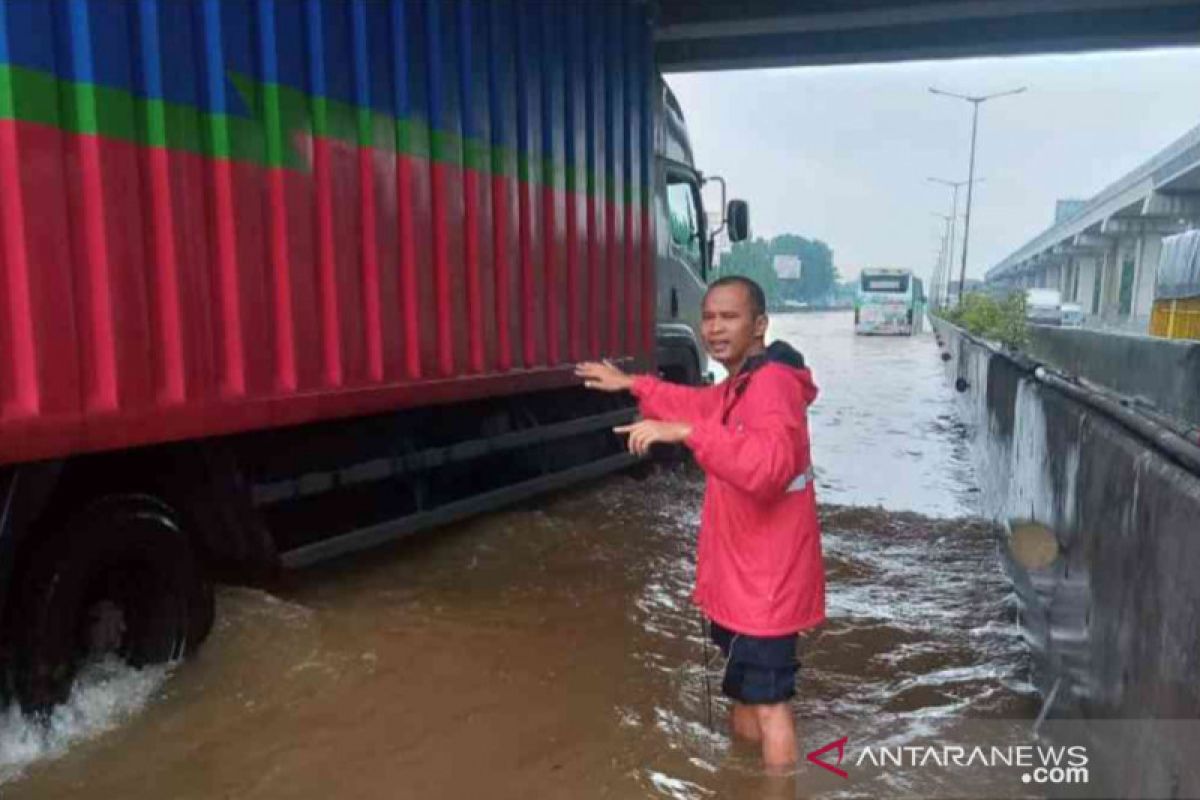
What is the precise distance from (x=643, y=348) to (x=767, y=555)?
4301 millimetres

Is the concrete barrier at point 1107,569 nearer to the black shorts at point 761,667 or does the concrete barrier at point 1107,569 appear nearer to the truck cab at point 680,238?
the black shorts at point 761,667

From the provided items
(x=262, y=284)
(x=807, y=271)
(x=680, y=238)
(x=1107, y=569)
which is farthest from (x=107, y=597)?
(x=807, y=271)

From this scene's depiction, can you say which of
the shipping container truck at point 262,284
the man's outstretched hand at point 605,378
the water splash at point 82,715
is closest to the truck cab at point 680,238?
the shipping container truck at point 262,284

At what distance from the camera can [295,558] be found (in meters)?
3.99

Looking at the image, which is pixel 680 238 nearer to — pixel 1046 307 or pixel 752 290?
pixel 752 290

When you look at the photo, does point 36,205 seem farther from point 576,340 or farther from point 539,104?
point 576,340

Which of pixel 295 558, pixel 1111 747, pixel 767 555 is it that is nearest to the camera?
pixel 1111 747

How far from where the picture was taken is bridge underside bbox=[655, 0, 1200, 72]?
7918 mm

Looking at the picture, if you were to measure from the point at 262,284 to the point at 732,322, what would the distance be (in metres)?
1.89

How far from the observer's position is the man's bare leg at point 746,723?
9.94 feet

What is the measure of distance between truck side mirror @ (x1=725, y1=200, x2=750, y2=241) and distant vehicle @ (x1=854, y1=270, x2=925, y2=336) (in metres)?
32.5

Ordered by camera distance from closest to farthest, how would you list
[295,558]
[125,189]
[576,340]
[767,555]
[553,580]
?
[767,555] → [125,189] → [295,558] → [553,580] → [576,340]

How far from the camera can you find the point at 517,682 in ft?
11.8

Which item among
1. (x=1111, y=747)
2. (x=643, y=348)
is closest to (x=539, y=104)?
(x=643, y=348)
